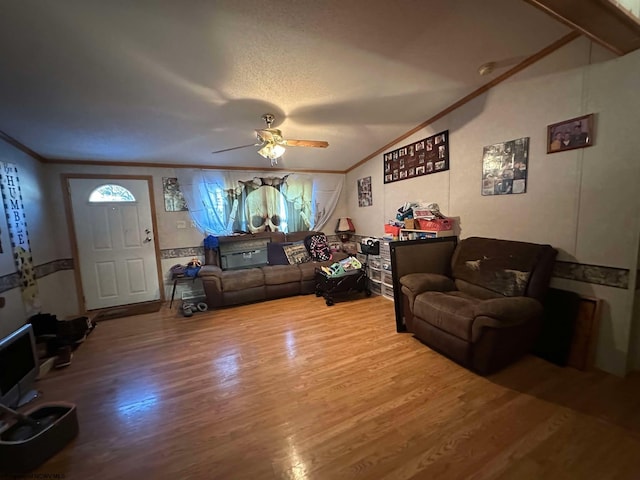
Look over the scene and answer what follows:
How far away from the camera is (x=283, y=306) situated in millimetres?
3535

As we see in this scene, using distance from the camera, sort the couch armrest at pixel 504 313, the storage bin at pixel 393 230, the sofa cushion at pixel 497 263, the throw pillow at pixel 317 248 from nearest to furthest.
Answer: the couch armrest at pixel 504 313 → the sofa cushion at pixel 497 263 → the storage bin at pixel 393 230 → the throw pillow at pixel 317 248

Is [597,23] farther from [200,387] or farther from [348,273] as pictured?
[200,387]

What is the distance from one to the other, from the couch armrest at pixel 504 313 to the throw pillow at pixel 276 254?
2838 mm

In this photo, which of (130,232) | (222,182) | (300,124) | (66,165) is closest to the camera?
(300,124)

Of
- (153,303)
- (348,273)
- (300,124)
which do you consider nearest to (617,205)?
(348,273)

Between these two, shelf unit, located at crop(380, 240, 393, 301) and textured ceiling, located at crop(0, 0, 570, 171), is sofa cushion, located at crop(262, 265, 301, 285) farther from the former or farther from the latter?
textured ceiling, located at crop(0, 0, 570, 171)

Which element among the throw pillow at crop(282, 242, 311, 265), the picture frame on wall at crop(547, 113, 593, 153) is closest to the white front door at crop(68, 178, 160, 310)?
the throw pillow at crop(282, 242, 311, 265)


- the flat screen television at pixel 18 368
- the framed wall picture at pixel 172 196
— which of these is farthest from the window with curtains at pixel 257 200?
the flat screen television at pixel 18 368

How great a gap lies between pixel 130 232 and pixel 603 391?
5.35 meters

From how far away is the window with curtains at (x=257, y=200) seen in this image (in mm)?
4062

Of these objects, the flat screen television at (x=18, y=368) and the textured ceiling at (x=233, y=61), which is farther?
the flat screen television at (x=18, y=368)

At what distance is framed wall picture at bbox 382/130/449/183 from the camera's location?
3.04m

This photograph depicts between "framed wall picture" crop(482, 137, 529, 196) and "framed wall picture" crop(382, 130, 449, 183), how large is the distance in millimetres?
503

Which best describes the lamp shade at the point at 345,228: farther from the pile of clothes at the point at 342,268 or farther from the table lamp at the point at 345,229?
the pile of clothes at the point at 342,268
